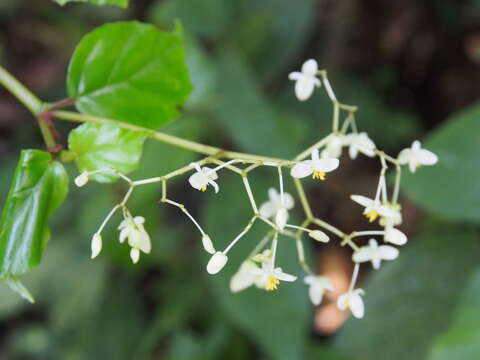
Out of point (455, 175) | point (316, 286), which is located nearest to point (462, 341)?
point (455, 175)

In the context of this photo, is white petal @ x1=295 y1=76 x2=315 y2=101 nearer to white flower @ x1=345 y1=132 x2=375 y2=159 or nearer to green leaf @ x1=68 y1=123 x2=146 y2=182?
white flower @ x1=345 y1=132 x2=375 y2=159

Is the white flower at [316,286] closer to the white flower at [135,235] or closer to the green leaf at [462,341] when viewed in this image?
the white flower at [135,235]

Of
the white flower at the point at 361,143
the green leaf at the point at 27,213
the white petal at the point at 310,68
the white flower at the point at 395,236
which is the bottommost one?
the green leaf at the point at 27,213

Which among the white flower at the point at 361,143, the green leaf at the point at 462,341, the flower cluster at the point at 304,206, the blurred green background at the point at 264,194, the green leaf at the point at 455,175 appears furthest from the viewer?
the blurred green background at the point at 264,194

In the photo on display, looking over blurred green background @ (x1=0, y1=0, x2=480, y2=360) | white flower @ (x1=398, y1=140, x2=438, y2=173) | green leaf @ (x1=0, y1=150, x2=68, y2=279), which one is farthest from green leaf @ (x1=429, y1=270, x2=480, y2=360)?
green leaf @ (x1=0, y1=150, x2=68, y2=279)

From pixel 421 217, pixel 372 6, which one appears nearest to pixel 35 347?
pixel 421 217

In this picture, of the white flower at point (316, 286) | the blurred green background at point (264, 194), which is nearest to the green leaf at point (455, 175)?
the blurred green background at point (264, 194)
